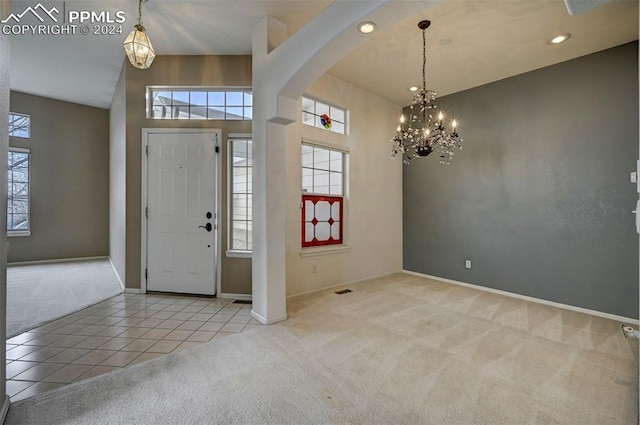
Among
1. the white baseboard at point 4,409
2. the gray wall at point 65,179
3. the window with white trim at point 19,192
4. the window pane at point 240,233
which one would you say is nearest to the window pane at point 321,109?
the window pane at point 240,233

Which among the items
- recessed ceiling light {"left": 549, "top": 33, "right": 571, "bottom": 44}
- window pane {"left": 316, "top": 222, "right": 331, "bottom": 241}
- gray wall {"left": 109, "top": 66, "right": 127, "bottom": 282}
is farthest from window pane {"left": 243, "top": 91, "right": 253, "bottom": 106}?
recessed ceiling light {"left": 549, "top": 33, "right": 571, "bottom": 44}

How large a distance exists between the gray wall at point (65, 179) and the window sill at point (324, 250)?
18.1 feet

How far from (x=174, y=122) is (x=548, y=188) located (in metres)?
5.07

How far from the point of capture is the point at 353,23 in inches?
85.5

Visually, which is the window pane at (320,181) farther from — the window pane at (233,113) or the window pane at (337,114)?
the window pane at (233,113)

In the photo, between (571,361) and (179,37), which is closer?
(571,361)

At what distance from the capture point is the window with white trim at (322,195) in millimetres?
4309

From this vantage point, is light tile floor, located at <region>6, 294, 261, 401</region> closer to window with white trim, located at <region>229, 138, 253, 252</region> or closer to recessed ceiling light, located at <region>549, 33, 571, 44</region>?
window with white trim, located at <region>229, 138, 253, 252</region>

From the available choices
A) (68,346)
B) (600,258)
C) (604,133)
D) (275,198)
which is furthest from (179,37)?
(600,258)

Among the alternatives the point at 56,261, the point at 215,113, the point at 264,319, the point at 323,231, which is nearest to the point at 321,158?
the point at 323,231

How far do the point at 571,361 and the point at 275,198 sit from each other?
9.67ft

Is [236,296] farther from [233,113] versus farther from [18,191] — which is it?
[18,191]

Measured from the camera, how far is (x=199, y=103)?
4008 mm

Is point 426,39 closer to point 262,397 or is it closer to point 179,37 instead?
point 179,37
